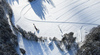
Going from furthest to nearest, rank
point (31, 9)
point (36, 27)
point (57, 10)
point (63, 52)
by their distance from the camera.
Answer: point (31, 9), point (57, 10), point (36, 27), point (63, 52)

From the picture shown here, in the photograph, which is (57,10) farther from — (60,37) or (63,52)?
(63,52)

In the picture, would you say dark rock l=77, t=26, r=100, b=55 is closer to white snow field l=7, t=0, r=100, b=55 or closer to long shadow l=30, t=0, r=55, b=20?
white snow field l=7, t=0, r=100, b=55

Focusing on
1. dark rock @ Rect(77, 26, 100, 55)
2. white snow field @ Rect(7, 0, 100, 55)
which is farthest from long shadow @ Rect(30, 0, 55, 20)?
dark rock @ Rect(77, 26, 100, 55)

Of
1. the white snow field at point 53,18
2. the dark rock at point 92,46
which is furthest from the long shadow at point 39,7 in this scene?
the dark rock at point 92,46

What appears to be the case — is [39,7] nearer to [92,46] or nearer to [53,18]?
[53,18]

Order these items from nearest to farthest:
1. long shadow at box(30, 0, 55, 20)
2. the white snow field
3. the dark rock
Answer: the dark rock
the white snow field
long shadow at box(30, 0, 55, 20)

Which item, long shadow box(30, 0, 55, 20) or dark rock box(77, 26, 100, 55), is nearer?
dark rock box(77, 26, 100, 55)

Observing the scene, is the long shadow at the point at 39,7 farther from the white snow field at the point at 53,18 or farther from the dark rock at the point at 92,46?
the dark rock at the point at 92,46

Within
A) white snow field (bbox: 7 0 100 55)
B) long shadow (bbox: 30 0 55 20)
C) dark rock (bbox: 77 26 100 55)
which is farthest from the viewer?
long shadow (bbox: 30 0 55 20)

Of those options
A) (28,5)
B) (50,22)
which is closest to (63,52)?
(50,22)
